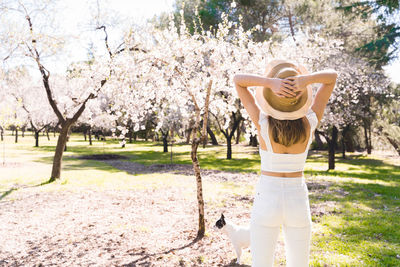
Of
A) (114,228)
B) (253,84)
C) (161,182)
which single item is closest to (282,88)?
(253,84)

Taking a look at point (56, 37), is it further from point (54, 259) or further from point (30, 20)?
point (54, 259)

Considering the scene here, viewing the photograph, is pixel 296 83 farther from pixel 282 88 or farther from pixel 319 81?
pixel 319 81

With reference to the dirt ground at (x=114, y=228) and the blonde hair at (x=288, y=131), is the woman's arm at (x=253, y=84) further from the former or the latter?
the dirt ground at (x=114, y=228)

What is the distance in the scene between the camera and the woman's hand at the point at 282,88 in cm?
224

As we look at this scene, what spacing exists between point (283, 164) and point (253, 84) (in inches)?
29.3

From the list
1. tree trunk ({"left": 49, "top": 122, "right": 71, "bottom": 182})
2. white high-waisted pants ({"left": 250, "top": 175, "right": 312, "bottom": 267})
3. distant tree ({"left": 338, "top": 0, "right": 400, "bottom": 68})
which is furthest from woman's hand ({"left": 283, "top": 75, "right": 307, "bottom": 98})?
distant tree ({"left": 338, "top": 0, "right": 400, "bottom": 68})

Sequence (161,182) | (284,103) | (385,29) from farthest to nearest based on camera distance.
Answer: (385,29) < (161,182) < (284,103)

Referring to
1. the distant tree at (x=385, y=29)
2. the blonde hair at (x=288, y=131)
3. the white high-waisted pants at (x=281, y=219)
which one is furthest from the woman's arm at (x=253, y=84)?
the distant tree at (x=385, y=29)

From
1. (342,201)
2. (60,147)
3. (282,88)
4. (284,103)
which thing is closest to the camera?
(282,88)

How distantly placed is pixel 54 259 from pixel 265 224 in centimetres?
478

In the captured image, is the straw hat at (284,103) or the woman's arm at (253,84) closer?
the woman's arm at (253,84)

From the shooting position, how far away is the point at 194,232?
22.0 feet

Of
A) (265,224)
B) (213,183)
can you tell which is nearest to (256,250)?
(265,224)

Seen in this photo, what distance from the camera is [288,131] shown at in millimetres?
2416
